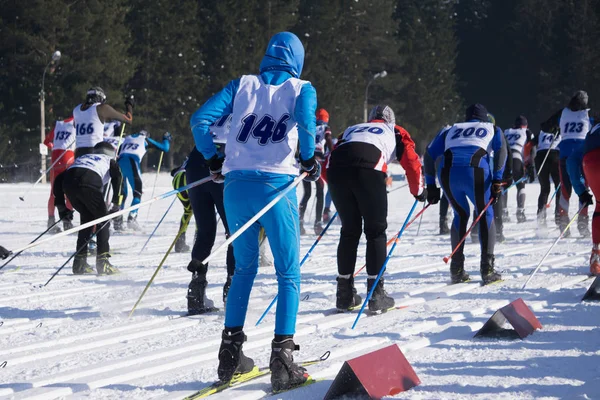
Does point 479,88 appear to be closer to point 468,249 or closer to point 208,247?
point 468,249

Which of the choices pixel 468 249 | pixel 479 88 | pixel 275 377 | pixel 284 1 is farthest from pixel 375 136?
pixel 479 88

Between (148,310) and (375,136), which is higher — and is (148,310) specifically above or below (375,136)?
below

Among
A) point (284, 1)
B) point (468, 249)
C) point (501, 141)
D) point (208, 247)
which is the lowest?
point (468, 249)

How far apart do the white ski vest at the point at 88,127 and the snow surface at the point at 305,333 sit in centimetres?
183

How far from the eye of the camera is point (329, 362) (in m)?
4.77

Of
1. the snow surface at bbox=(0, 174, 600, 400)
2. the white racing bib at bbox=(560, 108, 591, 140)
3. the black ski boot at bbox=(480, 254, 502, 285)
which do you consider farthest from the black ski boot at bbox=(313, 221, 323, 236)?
the black ski boot at bbox=(480, 254, 502, 285)

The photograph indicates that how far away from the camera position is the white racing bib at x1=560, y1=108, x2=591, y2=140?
36.2 feet

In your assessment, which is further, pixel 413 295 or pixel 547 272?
pixel 547 272

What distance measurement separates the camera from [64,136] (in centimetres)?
1333

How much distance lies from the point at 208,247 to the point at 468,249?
5.29m

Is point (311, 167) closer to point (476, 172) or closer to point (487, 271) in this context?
point (476, 172)

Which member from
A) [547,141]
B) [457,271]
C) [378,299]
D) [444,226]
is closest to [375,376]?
[378,299]

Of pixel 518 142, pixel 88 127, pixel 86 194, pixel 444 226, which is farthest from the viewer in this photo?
pixel 518 142

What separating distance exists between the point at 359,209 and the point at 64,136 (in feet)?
26.7
